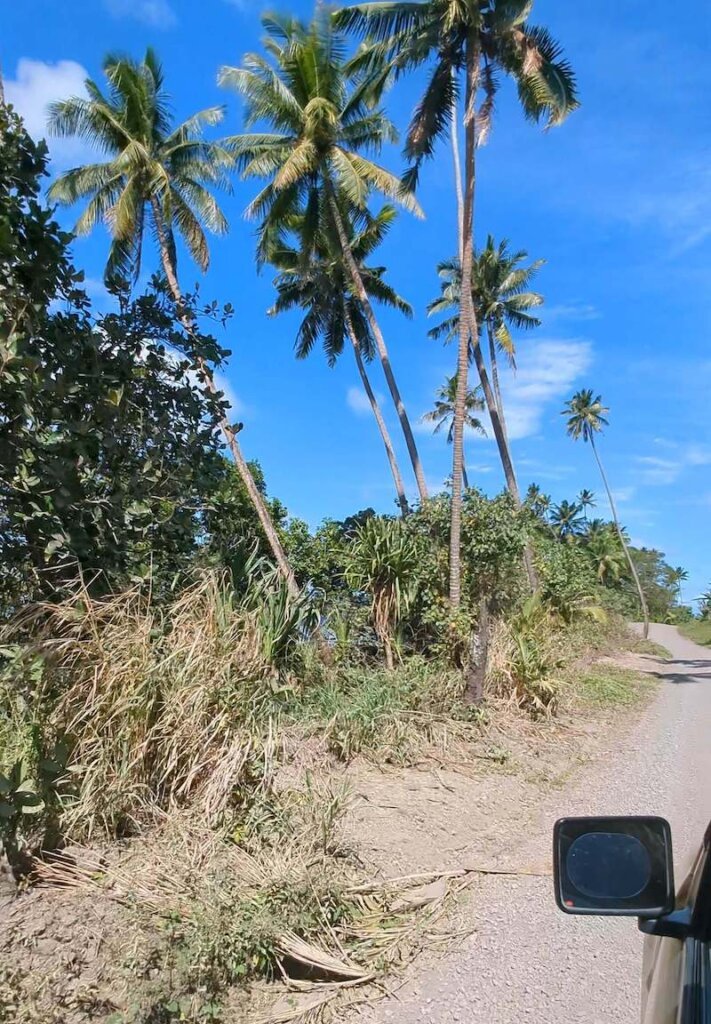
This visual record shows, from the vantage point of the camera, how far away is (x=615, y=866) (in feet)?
5.80

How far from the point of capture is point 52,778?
4.36 meters

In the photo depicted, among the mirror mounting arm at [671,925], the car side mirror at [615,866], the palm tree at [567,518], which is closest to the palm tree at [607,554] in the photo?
the palm tree at [567,518]

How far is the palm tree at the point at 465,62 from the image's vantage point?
12062 millimetres

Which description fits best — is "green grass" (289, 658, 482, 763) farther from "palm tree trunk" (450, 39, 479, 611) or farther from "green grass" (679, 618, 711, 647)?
"green grass" (679, 618, 711, 647)

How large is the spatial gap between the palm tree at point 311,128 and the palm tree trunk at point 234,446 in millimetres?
2379

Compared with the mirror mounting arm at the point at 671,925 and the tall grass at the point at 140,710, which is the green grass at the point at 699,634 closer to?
the tall grass at the point at 140,710

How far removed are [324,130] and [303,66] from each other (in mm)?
1410

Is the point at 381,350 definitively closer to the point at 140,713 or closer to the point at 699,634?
the point at 140,713

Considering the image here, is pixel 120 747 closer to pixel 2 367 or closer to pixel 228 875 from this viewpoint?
pixel 228 875

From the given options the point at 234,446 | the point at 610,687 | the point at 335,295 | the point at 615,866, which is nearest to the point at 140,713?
the point at 615,866

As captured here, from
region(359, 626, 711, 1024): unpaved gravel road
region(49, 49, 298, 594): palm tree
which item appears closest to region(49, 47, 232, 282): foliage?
region(49, 49, 298, 594): palm tree

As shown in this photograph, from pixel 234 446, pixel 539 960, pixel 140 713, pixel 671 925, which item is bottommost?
pixel 539 960

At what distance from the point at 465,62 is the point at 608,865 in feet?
48.5

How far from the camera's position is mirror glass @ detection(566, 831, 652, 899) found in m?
1.72
